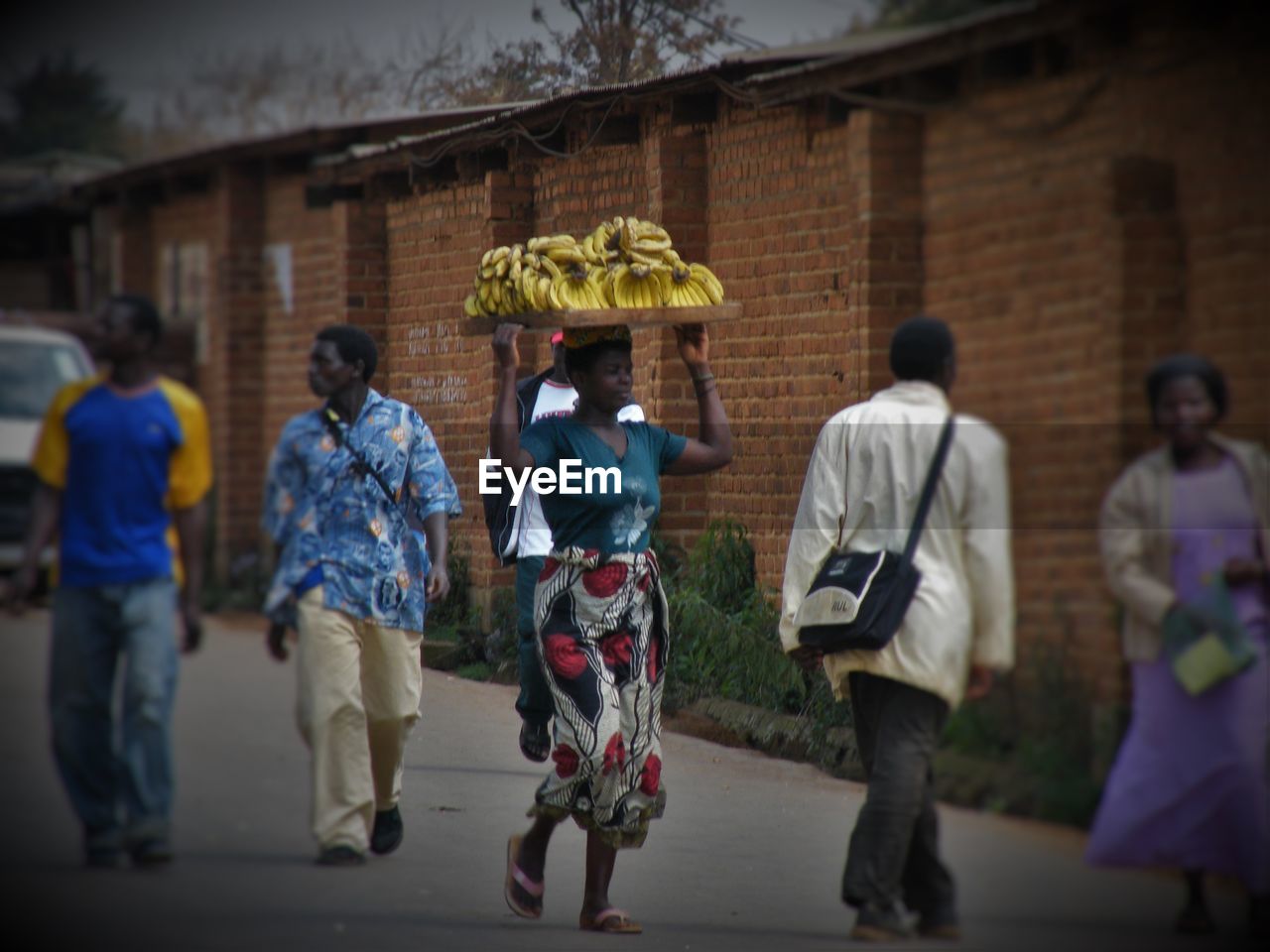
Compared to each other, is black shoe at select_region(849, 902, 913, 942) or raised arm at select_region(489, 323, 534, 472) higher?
raised arm at select_region(489, 323, 534, 472)

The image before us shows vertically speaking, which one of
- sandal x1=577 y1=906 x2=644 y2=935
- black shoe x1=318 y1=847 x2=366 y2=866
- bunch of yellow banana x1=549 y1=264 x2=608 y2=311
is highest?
bunch of yellow banana x1=549 y1=264 x2=608 y2=311

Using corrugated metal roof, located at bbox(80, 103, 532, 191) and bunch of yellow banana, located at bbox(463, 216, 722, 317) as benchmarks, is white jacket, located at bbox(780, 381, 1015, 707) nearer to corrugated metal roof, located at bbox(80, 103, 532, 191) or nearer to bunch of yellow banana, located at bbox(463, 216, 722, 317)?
bunch of yellow banana, located at bbox(463, 216, 722, 317)

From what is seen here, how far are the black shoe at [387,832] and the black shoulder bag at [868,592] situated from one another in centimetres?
108

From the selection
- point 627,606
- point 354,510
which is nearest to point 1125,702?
point 627,606

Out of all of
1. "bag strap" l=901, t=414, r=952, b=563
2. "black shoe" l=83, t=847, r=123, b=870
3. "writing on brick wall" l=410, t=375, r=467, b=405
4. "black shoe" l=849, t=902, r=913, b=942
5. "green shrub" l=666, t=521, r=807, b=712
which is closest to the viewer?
"bag strap" l=901, t=414, r=952, b=563

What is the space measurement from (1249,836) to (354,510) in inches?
67.3

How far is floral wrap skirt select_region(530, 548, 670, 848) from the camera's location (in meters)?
3.78

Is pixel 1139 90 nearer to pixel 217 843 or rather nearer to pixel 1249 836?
pixel 1249 836

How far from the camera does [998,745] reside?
3.12 m

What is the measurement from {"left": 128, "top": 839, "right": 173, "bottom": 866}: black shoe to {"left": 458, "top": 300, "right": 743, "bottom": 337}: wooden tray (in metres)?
1.18

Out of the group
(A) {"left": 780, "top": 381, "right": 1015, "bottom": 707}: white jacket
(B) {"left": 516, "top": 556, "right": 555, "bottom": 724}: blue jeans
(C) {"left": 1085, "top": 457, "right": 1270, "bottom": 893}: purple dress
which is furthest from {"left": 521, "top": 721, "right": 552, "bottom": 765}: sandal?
(C) {"left": 1085, "top": 457, "right": 1270, "bottom": 893}: purple dress

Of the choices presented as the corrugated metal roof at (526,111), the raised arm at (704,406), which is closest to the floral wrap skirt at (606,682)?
the raised arm at (704,406)

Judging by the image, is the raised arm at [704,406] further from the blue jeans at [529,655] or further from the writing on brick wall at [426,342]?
the writing on brick wall at [426,342]

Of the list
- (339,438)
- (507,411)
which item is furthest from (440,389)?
(339,438)
